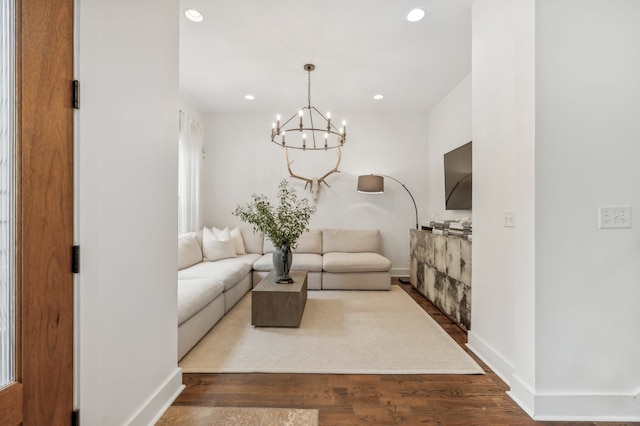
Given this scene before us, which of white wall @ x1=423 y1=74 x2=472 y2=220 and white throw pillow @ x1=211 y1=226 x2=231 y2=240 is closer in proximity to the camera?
white wall @ x1=423 y1=74 x2=472 y2=220

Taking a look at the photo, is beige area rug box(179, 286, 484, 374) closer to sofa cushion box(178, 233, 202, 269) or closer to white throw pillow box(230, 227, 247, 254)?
sofa cushion box(178, 233, 202, 269)

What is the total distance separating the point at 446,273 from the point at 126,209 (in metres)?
2.93

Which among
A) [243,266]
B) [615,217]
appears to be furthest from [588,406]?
[243,266]

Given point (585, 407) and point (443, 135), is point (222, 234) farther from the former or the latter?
point (585, 407)

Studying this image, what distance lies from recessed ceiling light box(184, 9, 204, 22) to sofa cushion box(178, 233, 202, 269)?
2.47 m

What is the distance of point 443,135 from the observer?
4.36 meters

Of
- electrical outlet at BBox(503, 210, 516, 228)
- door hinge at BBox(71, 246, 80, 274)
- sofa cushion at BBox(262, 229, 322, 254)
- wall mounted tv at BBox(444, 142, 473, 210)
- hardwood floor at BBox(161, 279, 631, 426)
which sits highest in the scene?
wall mounted tv at BBox(444, 142, 473, 210)

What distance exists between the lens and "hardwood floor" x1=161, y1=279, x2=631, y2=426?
62.9 inches

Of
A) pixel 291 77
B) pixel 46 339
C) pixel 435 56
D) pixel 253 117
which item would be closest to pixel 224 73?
pixel 291 77

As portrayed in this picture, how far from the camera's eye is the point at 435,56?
124 inches

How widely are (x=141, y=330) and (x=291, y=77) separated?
3.26 meters

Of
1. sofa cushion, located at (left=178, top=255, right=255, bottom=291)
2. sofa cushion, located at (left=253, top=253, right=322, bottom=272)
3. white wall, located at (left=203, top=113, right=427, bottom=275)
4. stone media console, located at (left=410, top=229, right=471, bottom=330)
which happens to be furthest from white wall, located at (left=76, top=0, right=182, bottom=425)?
white wall, located at (left=203, top=113, right=427, bottom=275)

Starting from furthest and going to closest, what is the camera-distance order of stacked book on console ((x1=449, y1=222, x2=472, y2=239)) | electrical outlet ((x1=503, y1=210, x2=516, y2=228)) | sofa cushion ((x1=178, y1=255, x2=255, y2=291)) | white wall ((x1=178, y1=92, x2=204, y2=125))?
1. white wall ((x1=178, y1=92, x2=204, y2=125))
2. sofa cushion ((x1=178, y1=255, x2=255, y2=291))
3. stacked book on console ((x1=449, y1=222, x2=472, y2=239))
4. electrical outlet ((x1=503, y1=210, x2=516, y2=228))

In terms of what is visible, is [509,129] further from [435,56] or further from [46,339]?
[46,339]
